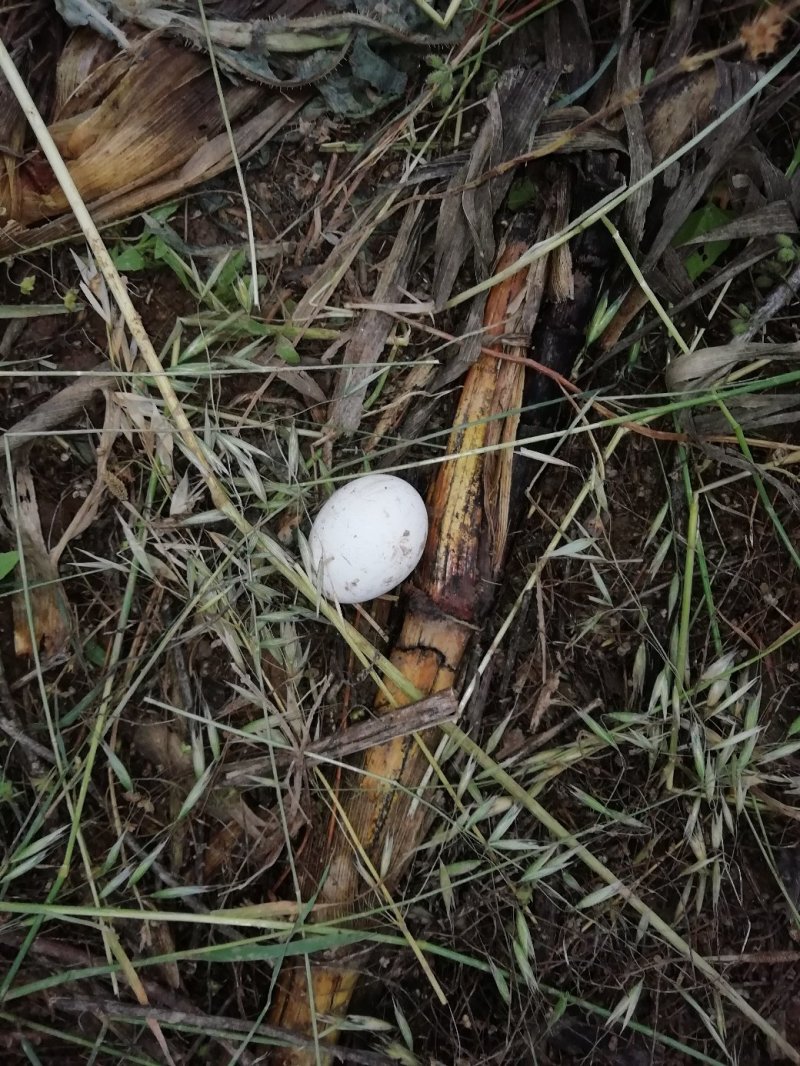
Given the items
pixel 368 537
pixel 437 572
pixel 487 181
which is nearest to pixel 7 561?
pixel 368 537

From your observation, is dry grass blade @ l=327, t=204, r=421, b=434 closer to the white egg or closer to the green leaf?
the white egg

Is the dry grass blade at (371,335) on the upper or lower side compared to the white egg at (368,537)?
upper

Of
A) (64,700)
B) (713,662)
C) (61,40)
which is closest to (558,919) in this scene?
(713,662)

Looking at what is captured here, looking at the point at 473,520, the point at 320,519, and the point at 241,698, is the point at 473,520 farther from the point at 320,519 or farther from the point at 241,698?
the point at 241,698

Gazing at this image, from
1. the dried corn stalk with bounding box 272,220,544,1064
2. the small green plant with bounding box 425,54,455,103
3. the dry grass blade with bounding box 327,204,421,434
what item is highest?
the small green plant with bounding box 425,54,455,103

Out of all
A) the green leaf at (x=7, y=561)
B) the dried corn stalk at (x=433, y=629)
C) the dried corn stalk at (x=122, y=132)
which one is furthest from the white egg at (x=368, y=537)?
the dried corn stalk at (x=122, y=132)

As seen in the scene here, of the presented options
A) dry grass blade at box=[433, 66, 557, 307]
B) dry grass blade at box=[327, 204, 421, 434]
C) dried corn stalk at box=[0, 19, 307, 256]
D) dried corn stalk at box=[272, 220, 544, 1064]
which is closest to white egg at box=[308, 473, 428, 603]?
dried corn stalk at box=[272, 220, 544, 1064]

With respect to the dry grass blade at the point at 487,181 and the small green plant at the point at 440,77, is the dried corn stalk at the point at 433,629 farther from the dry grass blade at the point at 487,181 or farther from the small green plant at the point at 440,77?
the small green plant at the point at 440,77
